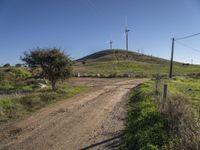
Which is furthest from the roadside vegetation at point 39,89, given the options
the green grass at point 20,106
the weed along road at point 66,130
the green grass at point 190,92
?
the green grass at point 190,92

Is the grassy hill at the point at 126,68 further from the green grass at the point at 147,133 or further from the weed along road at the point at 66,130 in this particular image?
the green grass at the point at 147,133

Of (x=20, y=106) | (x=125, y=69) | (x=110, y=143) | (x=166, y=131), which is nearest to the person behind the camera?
(x=166, y=131)

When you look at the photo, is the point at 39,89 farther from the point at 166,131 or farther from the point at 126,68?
the point at 126,68

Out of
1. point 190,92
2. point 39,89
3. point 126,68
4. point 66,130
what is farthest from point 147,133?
point 126,68

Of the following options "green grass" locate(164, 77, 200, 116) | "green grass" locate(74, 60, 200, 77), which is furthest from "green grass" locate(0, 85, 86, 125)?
"green grass" locate(74, 60, 200, 77)

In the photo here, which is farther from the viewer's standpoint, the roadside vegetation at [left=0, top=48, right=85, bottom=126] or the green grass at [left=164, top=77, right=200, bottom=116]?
the roadside vegetation at [left=0, top=48, right=85, bottom=126]

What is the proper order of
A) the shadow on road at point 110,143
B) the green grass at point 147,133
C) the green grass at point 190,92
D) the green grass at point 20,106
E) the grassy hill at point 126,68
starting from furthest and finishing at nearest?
1. the grassy hill at point 126,68
2. the green grass at point 190,92
3. the green grass at point 20,106
4. the shadow on road at point 110,143
5. the green grass at point 147,133

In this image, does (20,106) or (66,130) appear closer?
(66,130)

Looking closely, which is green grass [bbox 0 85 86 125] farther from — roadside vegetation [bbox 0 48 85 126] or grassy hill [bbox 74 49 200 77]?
grassy hill [bbox 74 49 200 77]

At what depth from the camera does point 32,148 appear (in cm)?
984

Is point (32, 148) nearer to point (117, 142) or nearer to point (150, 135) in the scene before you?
point (117, 142)

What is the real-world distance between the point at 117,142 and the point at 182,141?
3.43 m

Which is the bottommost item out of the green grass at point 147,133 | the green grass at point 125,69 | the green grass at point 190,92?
the green grass at point 125,69

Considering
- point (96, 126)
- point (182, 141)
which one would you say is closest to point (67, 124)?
point (96, 126)
